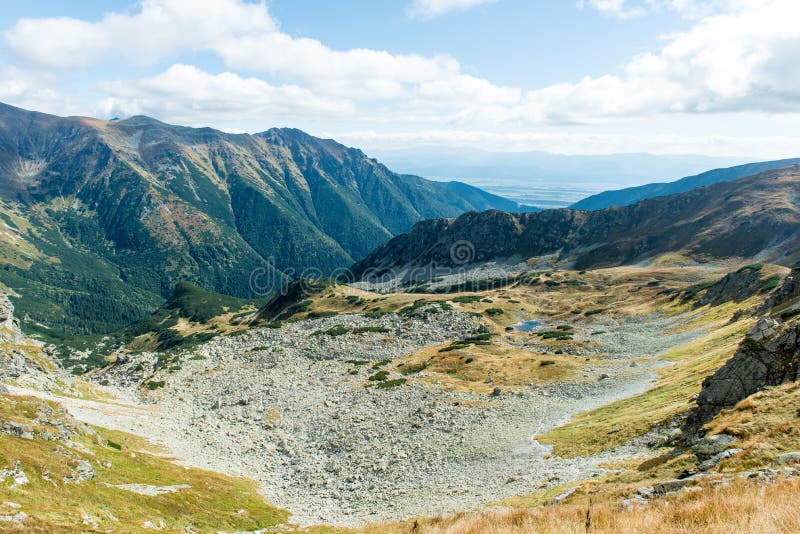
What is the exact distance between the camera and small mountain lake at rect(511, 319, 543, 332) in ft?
368

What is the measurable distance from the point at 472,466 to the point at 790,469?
28.6 meters

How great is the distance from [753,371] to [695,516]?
21.2 meters

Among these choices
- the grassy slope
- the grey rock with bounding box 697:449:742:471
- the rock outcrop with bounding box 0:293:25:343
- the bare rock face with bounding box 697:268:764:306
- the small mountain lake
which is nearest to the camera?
the grey rock with bounding box 697:449:742:471

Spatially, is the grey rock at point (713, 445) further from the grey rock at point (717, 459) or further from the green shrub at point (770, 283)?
the green shrub at point (770, 283)

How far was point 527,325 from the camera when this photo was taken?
11650 cm

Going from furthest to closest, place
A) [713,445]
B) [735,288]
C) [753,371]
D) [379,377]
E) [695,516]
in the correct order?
[735,288], [379,377], [753,371], [713,445], [695,516]

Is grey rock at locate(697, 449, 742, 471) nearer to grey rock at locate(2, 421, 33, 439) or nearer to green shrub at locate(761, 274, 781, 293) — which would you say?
grey rock at locate(2, 421, 33, 439)

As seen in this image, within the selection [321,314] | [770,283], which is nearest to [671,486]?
[770,283]

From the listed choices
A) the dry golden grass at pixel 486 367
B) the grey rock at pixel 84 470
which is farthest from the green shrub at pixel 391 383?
the grey rock at pixel 84 470

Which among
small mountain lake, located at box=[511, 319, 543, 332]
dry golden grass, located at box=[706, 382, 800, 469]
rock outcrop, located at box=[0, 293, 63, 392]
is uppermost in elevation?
dry golden grass, located at box=[706, 382, 800, 469]

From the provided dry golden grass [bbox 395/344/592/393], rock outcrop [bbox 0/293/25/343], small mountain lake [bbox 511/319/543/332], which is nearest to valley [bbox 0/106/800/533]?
dry golden grass [bbox 395/344/592/393]

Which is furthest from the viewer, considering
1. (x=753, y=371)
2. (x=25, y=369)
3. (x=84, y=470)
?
(x=25, y=369)

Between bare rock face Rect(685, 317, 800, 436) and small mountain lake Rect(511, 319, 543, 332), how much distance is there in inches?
3267

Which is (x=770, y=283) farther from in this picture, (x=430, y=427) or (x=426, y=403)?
(x=430, y=427)
